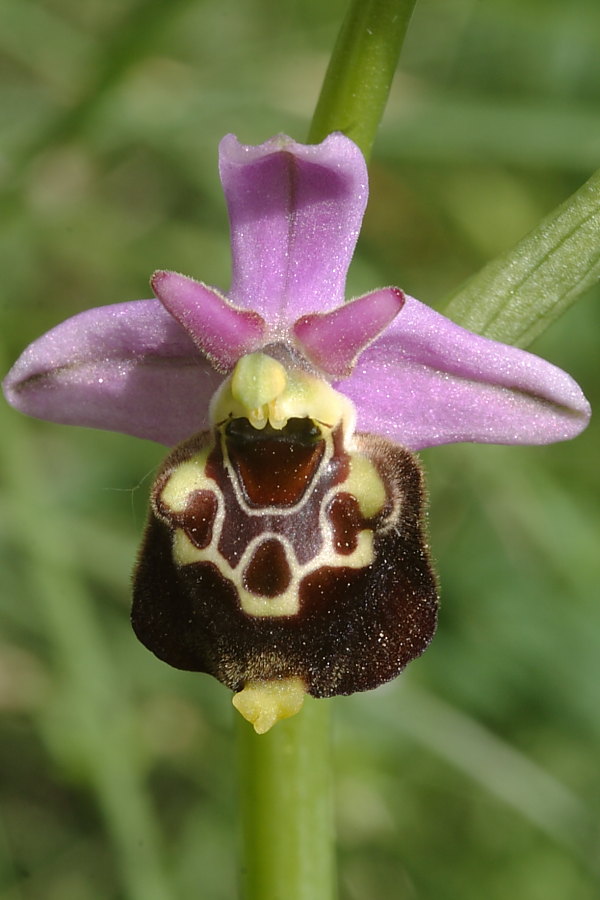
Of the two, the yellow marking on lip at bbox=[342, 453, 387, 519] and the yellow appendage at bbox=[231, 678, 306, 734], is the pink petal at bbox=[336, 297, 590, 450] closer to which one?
the yellow marking on lip at bbox=[342, 453, 387, 519]

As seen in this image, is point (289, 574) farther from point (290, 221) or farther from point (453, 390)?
point (290, 221)

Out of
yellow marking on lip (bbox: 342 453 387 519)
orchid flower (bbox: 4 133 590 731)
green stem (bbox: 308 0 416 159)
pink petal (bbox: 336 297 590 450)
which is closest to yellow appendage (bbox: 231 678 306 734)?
orchid flower (bbox: 4 133 590 731)

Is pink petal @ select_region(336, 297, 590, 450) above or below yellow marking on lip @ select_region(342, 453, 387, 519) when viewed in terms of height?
above

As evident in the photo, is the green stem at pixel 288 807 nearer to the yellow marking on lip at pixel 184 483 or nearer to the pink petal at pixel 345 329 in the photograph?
the yellow marking on lip at pixel 184 483

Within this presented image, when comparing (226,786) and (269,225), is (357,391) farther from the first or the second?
(226,786)

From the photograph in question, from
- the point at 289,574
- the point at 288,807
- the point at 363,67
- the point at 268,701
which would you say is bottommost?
the point at 288,807

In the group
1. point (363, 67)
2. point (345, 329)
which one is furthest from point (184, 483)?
point (363, 67)
